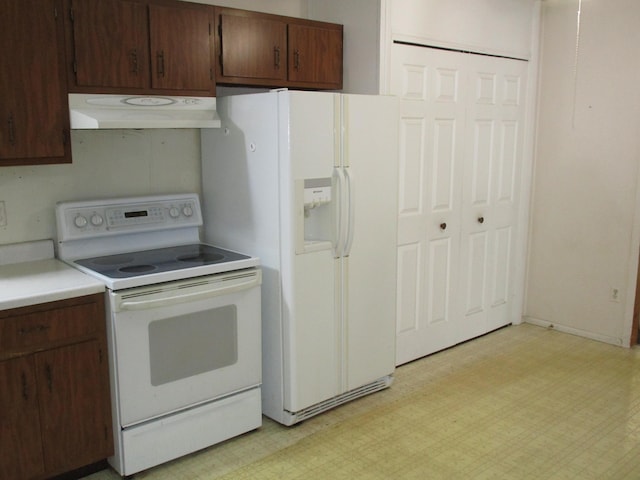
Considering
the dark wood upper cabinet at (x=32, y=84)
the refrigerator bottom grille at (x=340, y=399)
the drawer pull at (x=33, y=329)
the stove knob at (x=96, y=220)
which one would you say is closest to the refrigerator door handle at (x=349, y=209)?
the refrigerator bottom grille at (x=340, y=399)

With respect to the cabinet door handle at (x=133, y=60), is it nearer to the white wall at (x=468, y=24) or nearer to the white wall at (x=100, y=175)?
the white wall at (x=100, y=175)

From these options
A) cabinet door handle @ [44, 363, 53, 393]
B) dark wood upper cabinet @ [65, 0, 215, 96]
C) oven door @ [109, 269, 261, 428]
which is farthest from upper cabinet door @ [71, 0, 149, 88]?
cabinet door handle @ [44, 363, 53, 393]

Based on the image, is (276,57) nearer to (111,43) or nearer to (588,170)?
(111,43)

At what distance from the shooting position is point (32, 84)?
2.52 metres

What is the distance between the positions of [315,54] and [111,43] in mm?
1184

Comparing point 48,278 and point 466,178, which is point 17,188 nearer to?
point 48,278

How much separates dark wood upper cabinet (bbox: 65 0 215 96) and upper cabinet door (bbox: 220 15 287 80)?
0.10 m

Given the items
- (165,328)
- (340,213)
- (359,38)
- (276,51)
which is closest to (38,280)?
(165,328)

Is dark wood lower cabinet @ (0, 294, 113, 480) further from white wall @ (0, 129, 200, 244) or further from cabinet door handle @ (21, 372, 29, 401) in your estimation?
white wall @ (0, 129, 200, 244)

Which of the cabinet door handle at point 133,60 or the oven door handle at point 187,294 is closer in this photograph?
the oven door handle at point 187,294

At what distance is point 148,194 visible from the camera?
325cm

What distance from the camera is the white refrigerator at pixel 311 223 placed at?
115 inches

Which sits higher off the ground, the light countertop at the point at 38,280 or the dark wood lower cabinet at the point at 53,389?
the light countertop at the point at 38,280

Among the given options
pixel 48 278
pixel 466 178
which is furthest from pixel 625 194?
pixel 48 278
